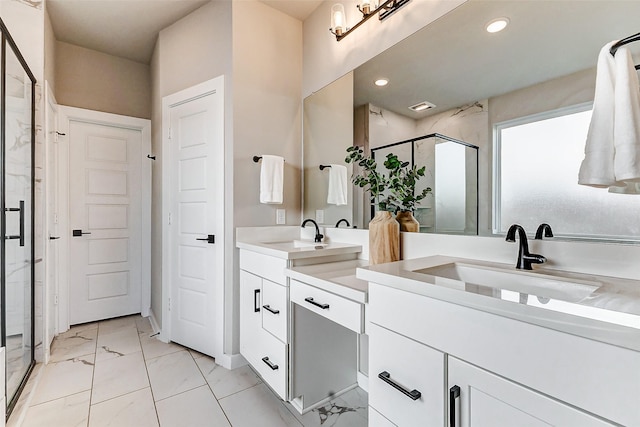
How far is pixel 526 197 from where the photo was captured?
1.19 m

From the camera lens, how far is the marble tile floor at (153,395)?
1584 millimetres

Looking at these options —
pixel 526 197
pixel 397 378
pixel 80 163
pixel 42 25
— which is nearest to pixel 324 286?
pixel 397 378

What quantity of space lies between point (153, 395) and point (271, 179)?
1.55 metres

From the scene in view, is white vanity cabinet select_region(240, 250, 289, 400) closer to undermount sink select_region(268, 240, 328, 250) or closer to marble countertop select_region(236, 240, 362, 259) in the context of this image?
marble countertop select_region(236, 240, 362, 259)

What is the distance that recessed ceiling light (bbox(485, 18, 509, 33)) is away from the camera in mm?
1244

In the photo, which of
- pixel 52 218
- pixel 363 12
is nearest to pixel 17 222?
pixel 52 218

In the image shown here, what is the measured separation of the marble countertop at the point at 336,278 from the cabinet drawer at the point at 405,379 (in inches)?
6.6

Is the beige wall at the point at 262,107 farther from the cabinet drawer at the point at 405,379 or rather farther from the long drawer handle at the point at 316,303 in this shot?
the cabinet drawer at the point at 405,379

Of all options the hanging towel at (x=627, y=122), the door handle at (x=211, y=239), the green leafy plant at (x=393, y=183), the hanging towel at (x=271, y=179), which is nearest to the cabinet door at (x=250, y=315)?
the door handle at (x=211, y=239)

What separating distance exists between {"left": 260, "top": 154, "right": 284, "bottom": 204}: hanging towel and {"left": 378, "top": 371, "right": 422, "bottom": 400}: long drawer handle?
4.81 feet

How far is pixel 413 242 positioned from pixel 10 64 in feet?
8.33

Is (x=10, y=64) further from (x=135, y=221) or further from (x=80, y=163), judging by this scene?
(x=135, y=221)

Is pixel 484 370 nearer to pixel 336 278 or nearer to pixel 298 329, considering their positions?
pixel 336 278

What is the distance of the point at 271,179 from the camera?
219 centimetres
